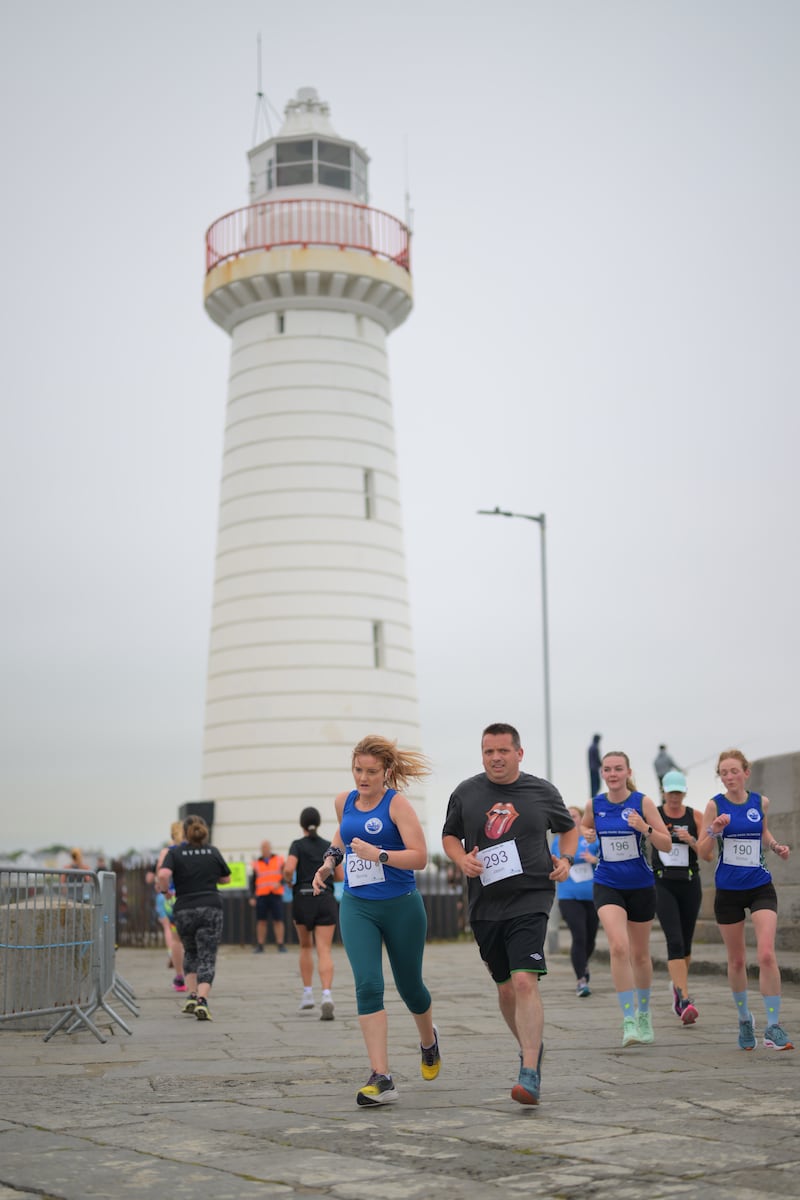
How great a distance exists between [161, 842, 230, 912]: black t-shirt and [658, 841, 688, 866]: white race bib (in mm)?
4334

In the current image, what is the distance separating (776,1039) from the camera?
9.68m

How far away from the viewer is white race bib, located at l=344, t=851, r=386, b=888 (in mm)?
8445

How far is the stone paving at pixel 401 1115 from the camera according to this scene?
5.86 meters

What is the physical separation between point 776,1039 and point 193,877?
630 centimetres

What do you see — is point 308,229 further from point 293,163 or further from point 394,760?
point 394,760

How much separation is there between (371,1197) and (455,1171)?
59 centimetres

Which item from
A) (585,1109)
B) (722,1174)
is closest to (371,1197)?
(722,1174)

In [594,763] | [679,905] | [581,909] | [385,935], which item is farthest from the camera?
[594,763]

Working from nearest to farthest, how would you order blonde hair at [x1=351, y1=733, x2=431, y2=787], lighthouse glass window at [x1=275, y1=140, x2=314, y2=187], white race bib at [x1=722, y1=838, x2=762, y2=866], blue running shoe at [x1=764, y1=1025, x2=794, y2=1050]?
1. blonde hair at [x1=351, y1=733, x2=431, y2=787]
2. blue running shoe at [x1=764, y1=1025, x2=794, y2=1050]
3. white race bib at [x1=722, y1=838, x2=762, y2=866]
4. lighthouse glass window at [x1=275, y1=140, x2=314, y2=187]

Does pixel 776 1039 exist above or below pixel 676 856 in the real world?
below

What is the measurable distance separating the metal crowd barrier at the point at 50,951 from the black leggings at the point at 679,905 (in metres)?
4.32

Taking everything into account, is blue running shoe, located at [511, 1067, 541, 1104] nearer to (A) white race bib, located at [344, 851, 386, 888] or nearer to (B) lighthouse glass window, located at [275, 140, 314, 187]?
(A) white race bib, located at [344, 851, 386, 888]

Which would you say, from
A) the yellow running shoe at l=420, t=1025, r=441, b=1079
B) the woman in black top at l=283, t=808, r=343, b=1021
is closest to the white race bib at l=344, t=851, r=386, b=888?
the yellow running shoe at l=420, t=1025, r=441, b=1079

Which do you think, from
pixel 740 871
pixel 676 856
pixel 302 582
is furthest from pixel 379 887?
pixel 302 582
